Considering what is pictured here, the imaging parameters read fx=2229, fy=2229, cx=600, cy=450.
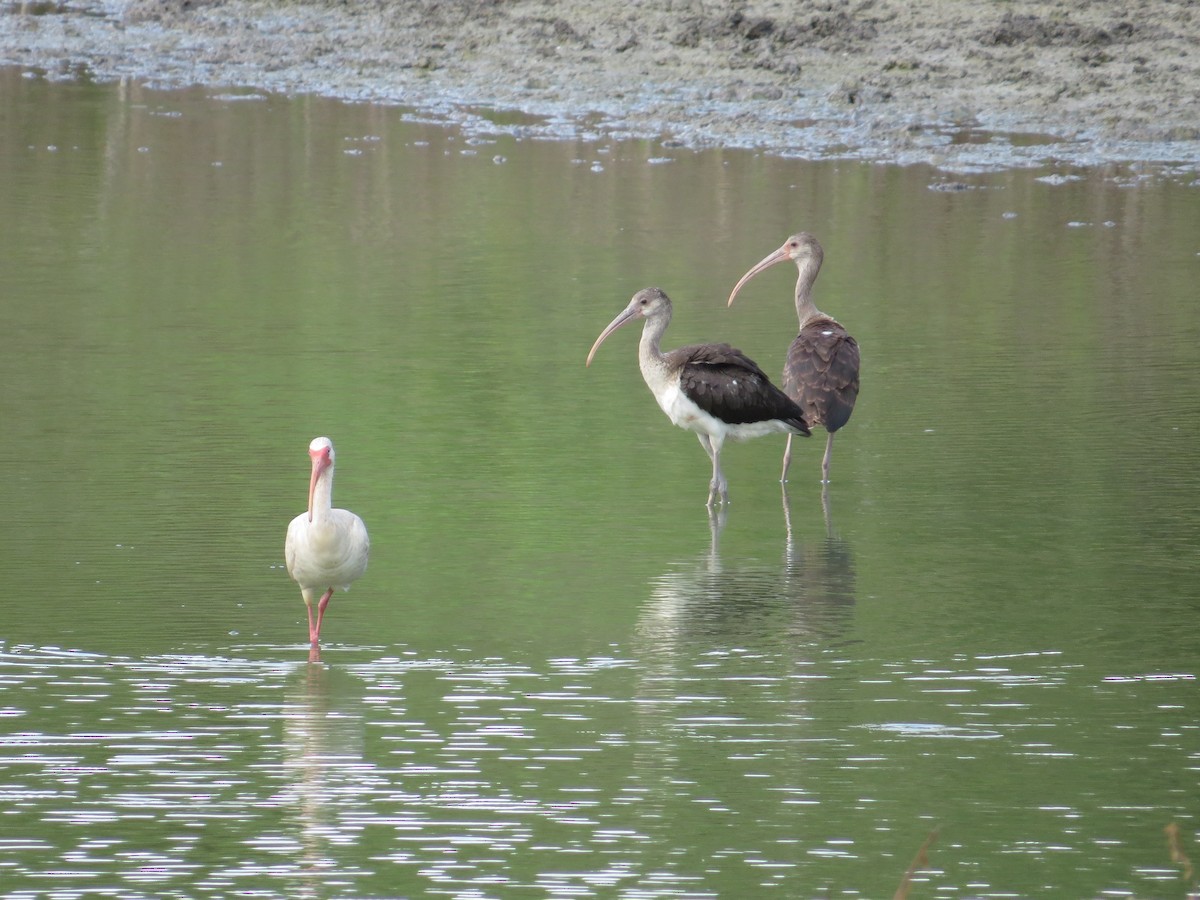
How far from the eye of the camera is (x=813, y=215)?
18344mm

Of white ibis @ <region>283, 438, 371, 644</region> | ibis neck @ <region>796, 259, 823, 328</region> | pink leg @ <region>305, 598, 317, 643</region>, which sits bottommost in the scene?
pink leg @ <region>305, 598, 317, 643</region>

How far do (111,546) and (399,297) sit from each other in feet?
20.0

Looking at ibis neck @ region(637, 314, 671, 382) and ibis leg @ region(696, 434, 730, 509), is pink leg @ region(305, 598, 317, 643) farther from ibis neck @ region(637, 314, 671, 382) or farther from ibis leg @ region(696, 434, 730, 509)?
ibis neck @ region(637, 314, 671, 382)

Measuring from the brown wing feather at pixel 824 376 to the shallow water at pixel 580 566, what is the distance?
36cm

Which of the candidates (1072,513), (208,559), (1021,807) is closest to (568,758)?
(1021,807)

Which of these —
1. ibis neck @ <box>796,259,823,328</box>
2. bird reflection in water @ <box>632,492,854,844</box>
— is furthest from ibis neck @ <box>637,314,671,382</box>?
bird reflection in water @ <box>632,492,854,844</box>

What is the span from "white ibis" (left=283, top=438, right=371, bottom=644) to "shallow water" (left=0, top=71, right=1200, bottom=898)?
28cm

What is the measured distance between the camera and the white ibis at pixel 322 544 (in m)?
8.19

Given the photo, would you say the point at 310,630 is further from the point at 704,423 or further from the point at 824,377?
the point at 824,377

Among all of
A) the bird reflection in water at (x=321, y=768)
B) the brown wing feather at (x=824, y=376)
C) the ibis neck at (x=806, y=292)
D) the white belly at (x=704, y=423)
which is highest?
the ibis neck at (x=806, y=292)

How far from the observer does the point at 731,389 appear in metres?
10.8

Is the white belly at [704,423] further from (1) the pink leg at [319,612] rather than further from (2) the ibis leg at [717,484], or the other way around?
(1) the pink leg at [319,612]

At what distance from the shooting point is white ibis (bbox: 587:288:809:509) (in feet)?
35.5

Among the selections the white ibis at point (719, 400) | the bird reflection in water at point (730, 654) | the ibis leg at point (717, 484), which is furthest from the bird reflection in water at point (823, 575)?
the white ibis at point (719, 400)
